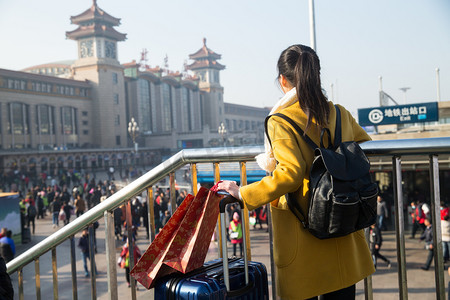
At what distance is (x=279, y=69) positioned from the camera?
1565mm

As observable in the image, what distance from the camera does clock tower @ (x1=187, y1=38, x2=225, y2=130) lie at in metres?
84.5

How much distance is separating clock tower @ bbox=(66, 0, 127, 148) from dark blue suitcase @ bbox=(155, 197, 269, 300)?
179 ft

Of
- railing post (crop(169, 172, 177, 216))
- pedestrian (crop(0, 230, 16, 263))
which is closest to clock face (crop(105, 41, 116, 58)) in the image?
pedestrian (crop(0, 230, 16, 263))

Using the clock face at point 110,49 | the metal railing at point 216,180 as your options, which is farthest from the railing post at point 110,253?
the clock face at point 110,49

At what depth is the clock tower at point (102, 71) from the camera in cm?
5569

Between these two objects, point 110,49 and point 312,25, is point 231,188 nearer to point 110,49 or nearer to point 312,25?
point 312,25

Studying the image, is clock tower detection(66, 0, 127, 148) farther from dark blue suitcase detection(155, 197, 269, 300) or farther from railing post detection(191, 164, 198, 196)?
dark blue suitcase detection(155, 197, 269, 300)

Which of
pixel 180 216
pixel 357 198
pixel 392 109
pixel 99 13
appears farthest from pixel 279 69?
pixel 99 13

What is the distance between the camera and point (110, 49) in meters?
61.9

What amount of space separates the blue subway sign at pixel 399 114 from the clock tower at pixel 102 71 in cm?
4077

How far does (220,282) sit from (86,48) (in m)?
63.7

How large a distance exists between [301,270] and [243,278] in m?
0.26

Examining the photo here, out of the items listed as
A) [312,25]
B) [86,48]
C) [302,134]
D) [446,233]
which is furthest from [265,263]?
[86,48]

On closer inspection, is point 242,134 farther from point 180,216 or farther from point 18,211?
point 180,216
